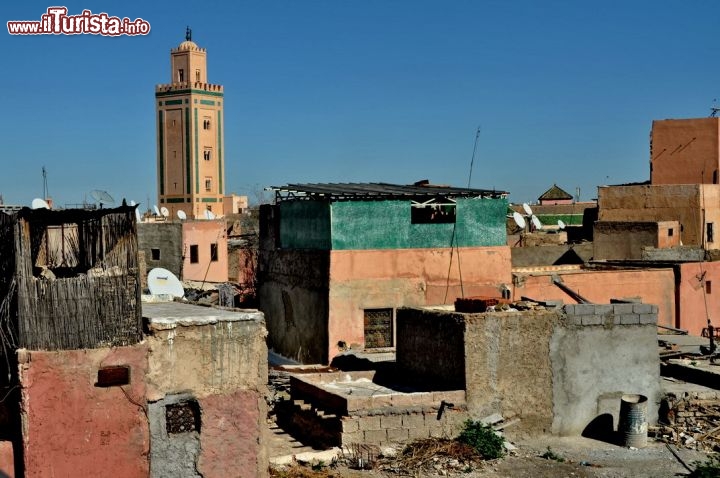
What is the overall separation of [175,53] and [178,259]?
1358 inches

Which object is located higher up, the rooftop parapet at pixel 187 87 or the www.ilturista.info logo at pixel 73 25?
the rooftop parapet at pixel 187 87

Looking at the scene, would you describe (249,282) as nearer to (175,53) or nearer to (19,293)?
(19,293)

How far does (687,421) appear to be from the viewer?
1567 cm

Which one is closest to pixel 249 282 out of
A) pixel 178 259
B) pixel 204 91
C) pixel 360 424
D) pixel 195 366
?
pixel 178 259

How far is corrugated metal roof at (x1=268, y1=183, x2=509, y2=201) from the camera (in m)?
20.2

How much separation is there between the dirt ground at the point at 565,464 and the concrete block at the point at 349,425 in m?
0.63

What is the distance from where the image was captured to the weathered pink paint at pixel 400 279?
19875mm

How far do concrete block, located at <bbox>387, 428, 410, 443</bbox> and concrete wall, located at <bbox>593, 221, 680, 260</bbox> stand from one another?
55.2ft

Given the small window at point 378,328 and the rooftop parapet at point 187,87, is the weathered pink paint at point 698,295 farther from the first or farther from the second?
the rooftop parapet at point 187,87

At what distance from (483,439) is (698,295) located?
1175cm

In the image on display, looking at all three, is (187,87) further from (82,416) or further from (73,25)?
(82,416)

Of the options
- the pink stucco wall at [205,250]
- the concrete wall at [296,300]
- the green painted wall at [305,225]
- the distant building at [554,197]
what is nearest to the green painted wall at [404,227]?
the green painted wall at [305,225]

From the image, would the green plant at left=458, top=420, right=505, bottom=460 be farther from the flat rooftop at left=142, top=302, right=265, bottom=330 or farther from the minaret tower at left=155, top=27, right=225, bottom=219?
the minaret tower at left=155, top=27, right=225, bottom=219

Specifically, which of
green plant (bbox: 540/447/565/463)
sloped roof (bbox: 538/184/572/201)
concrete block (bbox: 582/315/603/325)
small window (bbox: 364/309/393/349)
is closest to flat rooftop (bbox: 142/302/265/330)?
green plant (bbox: 540/447/565/463)
